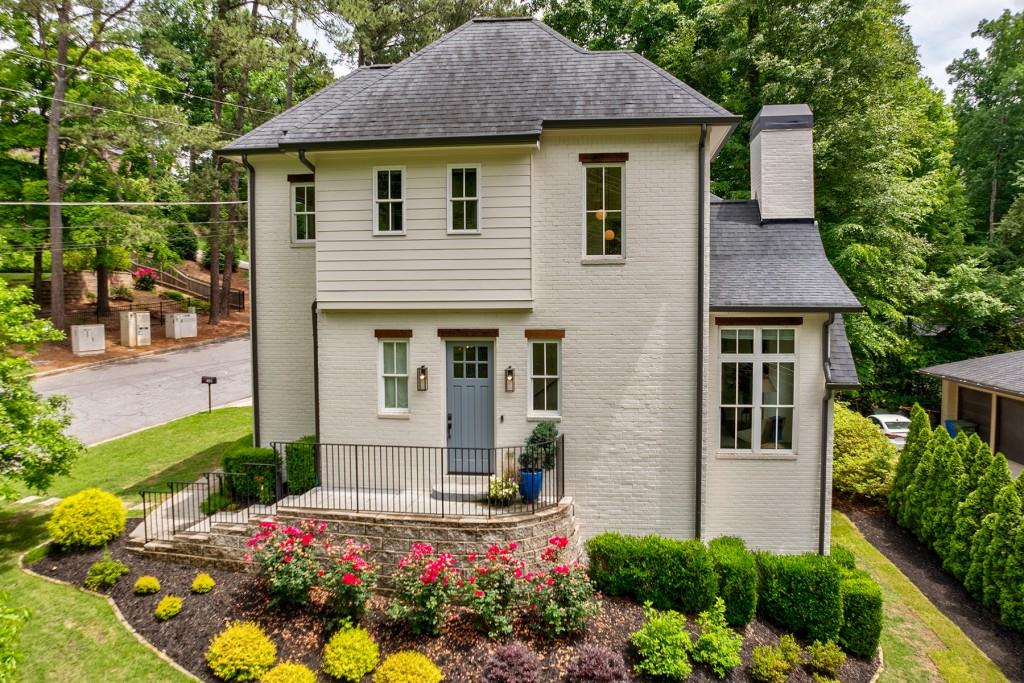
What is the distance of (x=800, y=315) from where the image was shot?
10.2 m

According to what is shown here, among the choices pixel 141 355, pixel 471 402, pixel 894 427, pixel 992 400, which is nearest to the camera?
pixel 471 402

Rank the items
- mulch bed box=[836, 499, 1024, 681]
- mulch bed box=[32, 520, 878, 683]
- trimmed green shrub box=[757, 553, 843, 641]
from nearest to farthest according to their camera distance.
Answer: mulch bed box=[32, 520, 878, 683] < trimmed green shrub box=[757, 553, 843, 641] < mulch bed box=[836, 499, 1024, 681]

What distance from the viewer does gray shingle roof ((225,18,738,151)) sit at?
390 inches

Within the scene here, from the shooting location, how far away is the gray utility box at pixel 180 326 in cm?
2928

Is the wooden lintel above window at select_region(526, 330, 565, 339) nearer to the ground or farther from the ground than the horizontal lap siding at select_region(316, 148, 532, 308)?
nearer to the ground

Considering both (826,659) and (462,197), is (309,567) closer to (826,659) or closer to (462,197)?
(462,197)

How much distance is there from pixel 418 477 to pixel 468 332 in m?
2.92

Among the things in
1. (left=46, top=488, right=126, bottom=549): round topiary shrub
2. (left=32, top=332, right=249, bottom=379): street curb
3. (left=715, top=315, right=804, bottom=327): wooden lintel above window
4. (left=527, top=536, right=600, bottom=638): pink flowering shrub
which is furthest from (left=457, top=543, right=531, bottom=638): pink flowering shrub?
(left=32, top=332, right=249, bottom=379): street curb

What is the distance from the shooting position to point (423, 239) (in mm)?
10305

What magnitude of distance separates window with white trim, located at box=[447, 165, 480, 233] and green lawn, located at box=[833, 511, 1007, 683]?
1005 centimetres

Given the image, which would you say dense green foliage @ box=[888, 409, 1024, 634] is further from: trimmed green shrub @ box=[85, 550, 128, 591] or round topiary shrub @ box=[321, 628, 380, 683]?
trimmed green shrub @ box=[85, 550, 128, 591]

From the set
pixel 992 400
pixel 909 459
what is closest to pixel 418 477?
pixel 909 459

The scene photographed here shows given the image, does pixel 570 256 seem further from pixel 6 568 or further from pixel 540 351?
pixel 6 568

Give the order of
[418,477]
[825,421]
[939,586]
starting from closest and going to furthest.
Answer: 1. [825,421]
2. [418,477]
3. [939,586]
